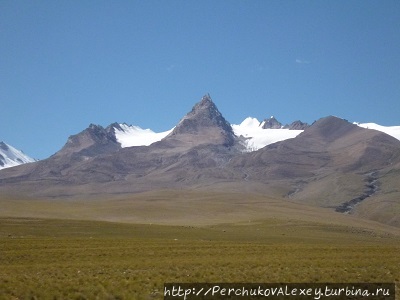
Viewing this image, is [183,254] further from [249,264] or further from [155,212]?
[155,212]

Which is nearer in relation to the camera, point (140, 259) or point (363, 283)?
point (363, 283)

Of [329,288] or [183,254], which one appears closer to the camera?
[329,288]

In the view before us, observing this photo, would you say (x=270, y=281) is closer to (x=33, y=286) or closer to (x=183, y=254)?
(x=33, y=286)

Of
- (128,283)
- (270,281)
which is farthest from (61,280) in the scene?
(270,281)

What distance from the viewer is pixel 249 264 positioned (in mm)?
29438

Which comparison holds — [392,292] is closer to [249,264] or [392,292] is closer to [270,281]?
[270,281]

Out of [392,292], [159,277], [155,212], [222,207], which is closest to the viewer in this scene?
[392,292]

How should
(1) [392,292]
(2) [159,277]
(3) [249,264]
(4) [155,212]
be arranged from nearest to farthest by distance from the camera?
(1) [392,292] → (2) [159,277] → (3) [249,264] → (4) [155,212]

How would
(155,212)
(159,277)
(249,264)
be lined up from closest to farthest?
(159,277), (249,264), (155,212)

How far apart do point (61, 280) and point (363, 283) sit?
560 inches

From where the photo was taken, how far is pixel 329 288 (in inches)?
839

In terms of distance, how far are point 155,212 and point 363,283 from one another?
13359 cm

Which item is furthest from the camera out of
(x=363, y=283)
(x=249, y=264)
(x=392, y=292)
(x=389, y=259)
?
(x=389, y=259)

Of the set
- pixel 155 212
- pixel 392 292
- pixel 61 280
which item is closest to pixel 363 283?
pixel 392 292
